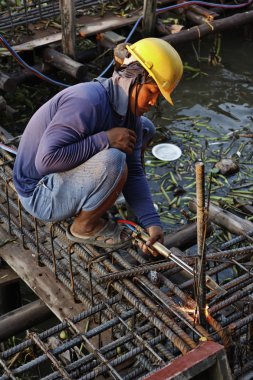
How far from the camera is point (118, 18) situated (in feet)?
30.6

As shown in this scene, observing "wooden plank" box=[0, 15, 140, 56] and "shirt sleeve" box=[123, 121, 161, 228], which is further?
"wooden plank" box=[0, 15, 140, 56]

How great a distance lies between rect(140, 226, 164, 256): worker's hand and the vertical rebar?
30.2 inches

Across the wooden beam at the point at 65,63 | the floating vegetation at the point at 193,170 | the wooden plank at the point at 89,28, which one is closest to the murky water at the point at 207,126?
the floating vegetation at the point at 193,170

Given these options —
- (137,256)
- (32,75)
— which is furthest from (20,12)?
(137,256)

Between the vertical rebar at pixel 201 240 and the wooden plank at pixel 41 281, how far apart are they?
118cm

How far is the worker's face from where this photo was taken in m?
4.23

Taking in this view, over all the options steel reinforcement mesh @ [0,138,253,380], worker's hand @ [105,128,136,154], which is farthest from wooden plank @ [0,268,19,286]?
worker's hand @ [105,128,136,154]

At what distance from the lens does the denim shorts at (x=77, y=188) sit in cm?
421

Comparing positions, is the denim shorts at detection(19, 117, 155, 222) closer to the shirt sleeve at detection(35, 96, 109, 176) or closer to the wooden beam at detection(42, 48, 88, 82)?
the shirt sleeve at detection(35, 96, 109, 176)

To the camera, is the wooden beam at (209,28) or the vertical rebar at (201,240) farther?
the wooden beam at (209,28)

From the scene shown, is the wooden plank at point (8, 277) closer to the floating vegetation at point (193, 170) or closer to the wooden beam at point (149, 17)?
the floating vegetation at point (193, 170)

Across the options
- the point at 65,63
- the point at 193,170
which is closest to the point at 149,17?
the point at 65,63

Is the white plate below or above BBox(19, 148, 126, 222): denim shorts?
below

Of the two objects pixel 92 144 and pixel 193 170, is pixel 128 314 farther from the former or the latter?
pixel 193 170
